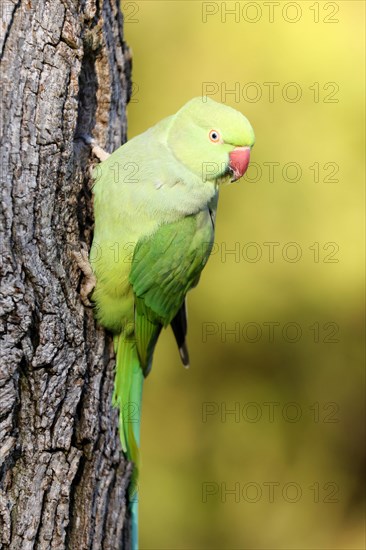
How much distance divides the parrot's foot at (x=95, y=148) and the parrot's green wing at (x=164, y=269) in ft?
1.30

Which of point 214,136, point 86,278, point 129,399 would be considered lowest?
point 129,399

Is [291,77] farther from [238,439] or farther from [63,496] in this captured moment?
[63,496]

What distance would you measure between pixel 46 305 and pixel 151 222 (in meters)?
0.67

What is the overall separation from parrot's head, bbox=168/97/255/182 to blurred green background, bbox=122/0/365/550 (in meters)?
1.81

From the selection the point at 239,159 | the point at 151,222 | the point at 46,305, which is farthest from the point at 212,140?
the point at 46,305

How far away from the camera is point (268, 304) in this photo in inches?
192

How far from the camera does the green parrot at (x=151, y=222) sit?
2.89 meters

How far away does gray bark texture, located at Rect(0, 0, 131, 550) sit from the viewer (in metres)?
2.37

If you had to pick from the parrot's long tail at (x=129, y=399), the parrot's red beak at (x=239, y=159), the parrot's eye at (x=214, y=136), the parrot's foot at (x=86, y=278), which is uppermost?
the parrot's eye at (x=214, y=136)

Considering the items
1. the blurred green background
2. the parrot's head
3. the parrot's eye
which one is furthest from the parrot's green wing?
the blurred green background

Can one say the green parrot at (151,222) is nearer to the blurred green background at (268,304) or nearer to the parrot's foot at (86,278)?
the parrot's foot at (86,278)

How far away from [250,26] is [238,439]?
297cm

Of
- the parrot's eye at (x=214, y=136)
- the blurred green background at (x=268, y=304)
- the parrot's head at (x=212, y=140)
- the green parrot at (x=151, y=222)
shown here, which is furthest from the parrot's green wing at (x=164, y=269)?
the blurred green background at (x=268, y=304)

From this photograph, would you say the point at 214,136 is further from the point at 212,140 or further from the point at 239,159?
the point at 239,159
